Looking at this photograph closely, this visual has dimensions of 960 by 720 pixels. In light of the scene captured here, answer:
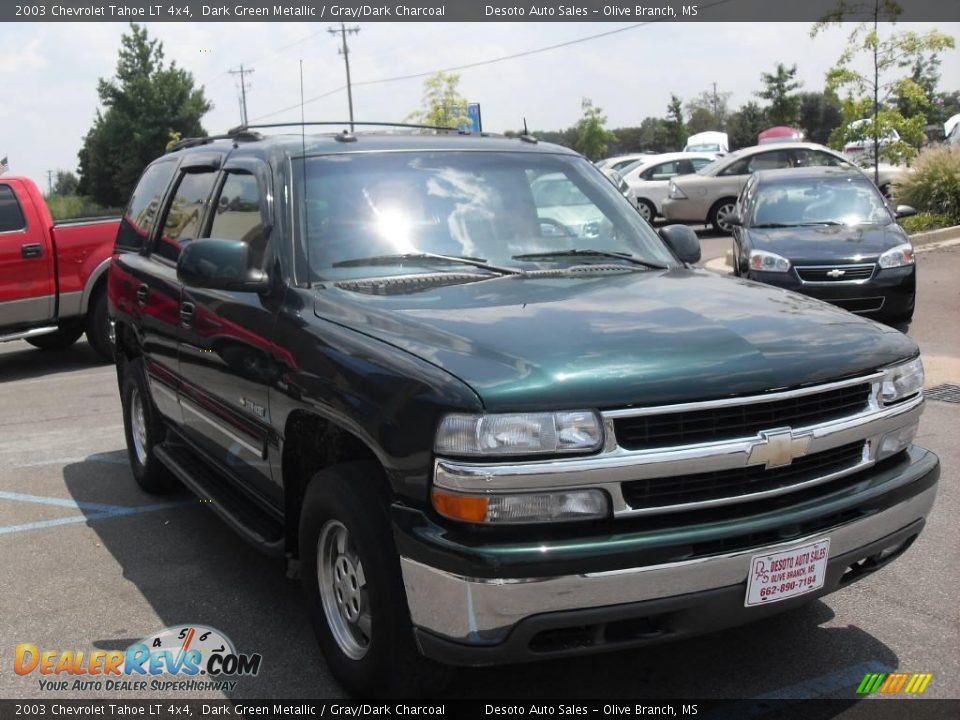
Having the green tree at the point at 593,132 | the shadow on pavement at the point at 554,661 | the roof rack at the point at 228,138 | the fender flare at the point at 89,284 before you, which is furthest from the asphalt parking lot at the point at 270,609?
the green tree at the point at 593,132

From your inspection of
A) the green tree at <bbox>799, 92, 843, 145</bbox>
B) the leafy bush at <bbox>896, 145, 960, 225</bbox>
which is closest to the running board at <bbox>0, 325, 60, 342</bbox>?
the leafy bush at <bbox>896, 145, 960, 225</bbox>

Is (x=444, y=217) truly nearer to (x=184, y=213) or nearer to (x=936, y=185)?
(x=184, y=213)

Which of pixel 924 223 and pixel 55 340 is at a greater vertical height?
pixel 924 223

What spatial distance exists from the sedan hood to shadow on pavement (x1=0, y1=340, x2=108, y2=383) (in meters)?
7.27

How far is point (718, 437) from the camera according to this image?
9.86 feet

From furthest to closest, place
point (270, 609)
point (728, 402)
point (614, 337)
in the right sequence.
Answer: point (270, 609)
point (614, 337)
point (728, 402)

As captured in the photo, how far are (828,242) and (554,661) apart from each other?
771 cm

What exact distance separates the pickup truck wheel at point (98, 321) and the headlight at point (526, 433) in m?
9.19

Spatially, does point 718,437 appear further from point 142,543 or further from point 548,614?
point 142,543

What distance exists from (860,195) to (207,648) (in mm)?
9675

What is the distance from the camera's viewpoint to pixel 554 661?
3.81 metres

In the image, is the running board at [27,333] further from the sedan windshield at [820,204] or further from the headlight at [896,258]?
the headlight at [896,258]

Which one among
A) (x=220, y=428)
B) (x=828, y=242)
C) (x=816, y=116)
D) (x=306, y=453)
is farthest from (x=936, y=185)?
(x=816, y=116)

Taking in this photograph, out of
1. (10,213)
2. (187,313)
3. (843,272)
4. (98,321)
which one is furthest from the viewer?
(98,321)
